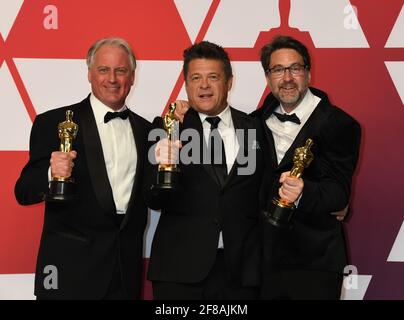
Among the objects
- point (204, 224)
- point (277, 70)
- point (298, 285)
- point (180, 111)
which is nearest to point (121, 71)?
point (180, 111)

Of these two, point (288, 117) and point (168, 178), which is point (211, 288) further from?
point (288, 117)

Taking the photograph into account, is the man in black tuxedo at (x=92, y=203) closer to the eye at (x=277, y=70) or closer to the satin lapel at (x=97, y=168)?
the satin lapel at (x=97, y=168)

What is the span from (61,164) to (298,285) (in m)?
1.05

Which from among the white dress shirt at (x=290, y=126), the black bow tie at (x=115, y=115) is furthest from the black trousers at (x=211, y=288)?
the black bow tie at (x=115, y=115)

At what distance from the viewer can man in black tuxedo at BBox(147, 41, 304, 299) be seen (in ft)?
7.92

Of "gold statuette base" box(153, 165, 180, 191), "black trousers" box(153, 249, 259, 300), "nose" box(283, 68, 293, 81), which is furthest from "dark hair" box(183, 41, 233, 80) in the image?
"black trousers" box(153, 249, 259, 300)

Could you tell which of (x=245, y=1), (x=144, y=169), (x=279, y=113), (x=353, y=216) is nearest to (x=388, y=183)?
(x=353, y=216)

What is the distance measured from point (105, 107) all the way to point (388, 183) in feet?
5.23

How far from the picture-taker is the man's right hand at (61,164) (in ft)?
7.66

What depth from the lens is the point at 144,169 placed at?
2.64m

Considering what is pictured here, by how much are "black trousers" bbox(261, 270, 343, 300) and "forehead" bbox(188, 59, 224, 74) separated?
2.78 ft

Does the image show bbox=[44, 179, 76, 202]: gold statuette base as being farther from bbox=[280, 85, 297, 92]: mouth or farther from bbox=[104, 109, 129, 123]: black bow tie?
bbox=[280, 85, 297, 92]: mouth

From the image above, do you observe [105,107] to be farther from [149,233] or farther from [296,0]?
[296,0]

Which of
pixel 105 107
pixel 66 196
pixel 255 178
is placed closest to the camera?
pixel 66 196
